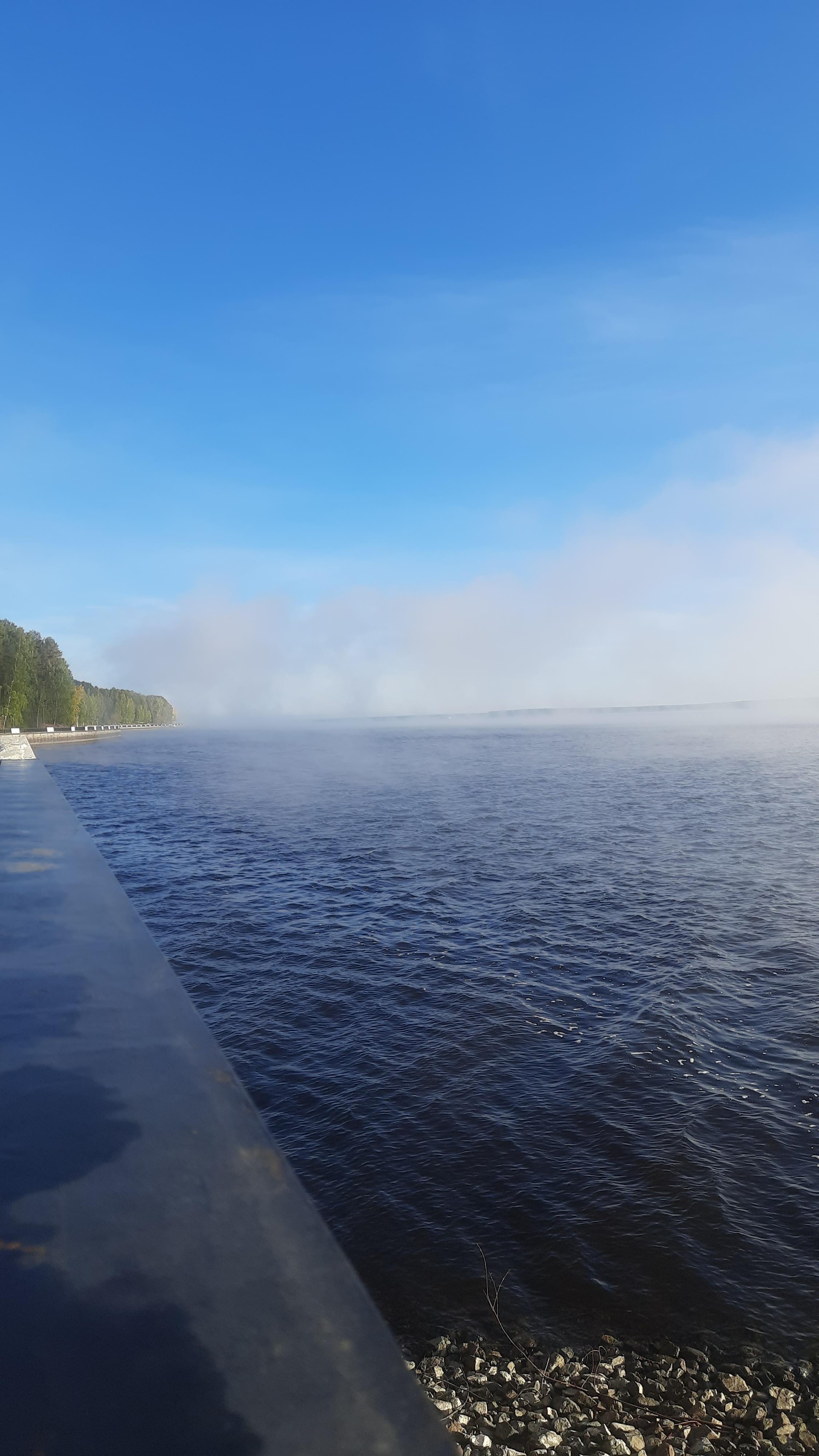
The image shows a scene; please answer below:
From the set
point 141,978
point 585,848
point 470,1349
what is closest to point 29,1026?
point 141,978

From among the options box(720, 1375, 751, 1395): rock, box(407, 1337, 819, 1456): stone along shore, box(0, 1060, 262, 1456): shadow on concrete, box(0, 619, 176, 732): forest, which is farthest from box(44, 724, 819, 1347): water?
box(0, 619, 176, 732): forest

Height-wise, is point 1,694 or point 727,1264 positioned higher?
point 1,694

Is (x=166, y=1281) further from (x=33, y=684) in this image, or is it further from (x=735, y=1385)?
(x=33, y=684)

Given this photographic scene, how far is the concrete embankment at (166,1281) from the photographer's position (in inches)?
261

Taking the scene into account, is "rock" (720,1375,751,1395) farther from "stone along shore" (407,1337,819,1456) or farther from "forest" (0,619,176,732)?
"forest" (0,619,176,732)

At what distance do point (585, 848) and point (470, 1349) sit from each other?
3516 cm

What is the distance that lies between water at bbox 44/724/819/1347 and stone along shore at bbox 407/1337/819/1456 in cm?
66

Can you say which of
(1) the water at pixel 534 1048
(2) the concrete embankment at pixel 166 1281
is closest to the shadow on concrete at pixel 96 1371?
(2) the concrete embankment at pixel 166 1281

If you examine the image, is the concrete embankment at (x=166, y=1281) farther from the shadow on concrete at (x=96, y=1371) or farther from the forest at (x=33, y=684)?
the forest at (x=33, y=684)

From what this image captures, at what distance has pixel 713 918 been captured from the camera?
95.5ft

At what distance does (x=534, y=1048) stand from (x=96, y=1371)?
Answer: 12.8m

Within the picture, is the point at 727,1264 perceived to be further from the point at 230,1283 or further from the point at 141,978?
the point at 141,978

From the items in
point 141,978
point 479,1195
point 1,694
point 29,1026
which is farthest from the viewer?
point 1,694

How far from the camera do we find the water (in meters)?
11.1
